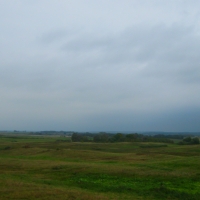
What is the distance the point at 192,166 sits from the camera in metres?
29.0

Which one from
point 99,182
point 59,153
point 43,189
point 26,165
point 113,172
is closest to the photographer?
point 43,189

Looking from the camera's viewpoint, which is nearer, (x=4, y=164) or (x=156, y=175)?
(x=156, y=175)

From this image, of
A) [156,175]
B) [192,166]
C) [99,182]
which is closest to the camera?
[99,182]

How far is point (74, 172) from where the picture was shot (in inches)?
1083

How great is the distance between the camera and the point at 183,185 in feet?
69.3

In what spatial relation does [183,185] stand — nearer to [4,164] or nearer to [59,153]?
[4,164]

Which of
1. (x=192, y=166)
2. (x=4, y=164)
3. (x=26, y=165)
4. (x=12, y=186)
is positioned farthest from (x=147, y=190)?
(x=4, y=164)

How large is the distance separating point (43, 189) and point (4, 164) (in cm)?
1880

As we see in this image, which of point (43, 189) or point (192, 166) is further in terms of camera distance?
point (192, 166)

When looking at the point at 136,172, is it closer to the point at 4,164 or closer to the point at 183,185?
the point at 183,185

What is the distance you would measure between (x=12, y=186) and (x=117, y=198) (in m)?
7.40

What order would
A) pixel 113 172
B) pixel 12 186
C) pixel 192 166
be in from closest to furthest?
1. pixel 12 186
2. pixel 113 172
3. pixel 192 166

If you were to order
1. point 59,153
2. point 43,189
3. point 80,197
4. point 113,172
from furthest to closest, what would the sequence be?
1. point 59,153
2. point 113,172
3. point 43,189
4. point 80,197

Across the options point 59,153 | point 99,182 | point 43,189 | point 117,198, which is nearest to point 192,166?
point 99,182
